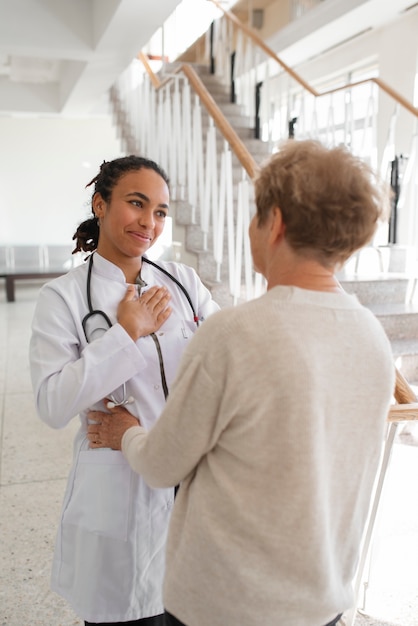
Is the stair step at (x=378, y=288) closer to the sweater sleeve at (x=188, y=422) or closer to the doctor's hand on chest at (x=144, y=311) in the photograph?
the doctor's hand on chest at (x=144, y=311)

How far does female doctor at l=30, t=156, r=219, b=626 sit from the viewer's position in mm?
1147

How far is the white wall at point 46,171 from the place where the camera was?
33.7 feet

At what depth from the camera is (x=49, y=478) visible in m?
2.95

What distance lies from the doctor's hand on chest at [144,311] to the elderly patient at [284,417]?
0.36 meters

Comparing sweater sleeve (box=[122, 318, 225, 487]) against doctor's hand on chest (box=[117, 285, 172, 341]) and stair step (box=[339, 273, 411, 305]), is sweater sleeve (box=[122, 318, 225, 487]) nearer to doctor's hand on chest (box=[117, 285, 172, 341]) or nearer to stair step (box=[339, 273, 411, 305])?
doctor's hand on chest (box=[117, 285, 172, 341])

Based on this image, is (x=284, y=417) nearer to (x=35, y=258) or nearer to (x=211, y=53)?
(x=211, y=53)

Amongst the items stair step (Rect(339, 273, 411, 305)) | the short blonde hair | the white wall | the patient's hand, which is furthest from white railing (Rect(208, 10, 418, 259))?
the short blonde hair

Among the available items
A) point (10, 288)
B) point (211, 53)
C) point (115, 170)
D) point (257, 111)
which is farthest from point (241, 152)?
point (10, 288)

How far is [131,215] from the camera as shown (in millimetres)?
1273

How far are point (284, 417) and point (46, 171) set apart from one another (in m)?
10.6

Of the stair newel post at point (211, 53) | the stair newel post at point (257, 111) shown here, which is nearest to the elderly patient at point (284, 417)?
the stair newel post at point (257, 111)

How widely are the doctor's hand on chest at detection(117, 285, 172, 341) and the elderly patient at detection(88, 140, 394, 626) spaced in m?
0.36

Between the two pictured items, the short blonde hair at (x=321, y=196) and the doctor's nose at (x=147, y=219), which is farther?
the doctor's nose at (x=147, y=219)

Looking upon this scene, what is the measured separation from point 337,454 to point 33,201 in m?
10.5
